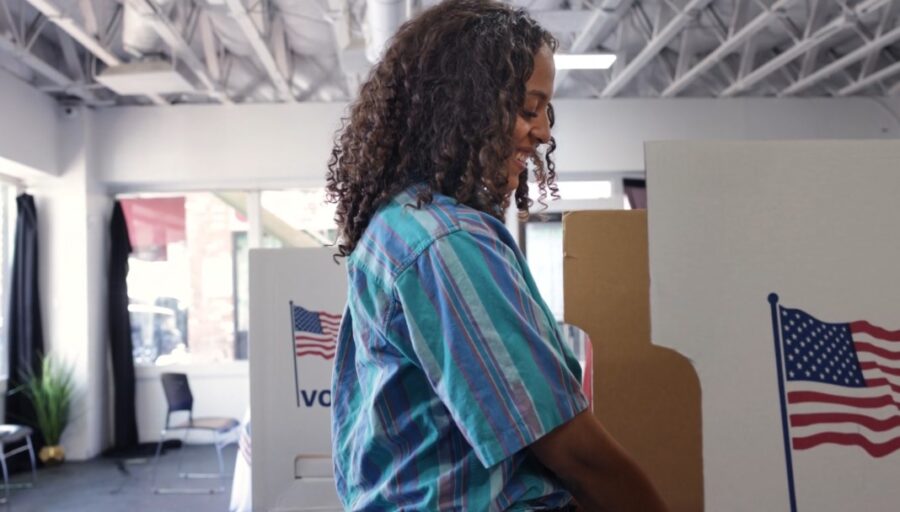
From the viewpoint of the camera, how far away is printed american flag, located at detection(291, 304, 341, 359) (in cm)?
180

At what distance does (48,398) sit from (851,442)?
6652 millimetres

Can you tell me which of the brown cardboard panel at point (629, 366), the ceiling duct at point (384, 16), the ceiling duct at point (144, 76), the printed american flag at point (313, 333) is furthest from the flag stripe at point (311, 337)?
the ceiling duct at point (144, 76)

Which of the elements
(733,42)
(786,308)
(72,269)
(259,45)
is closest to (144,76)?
(259,45)

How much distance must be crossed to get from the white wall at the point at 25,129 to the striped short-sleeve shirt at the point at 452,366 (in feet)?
19.7

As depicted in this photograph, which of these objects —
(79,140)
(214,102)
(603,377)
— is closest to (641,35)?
(214,102)

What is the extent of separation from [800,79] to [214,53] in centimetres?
447

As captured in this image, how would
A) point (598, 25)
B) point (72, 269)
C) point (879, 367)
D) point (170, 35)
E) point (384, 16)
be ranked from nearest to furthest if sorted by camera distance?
point (879, 367) → point (384, 16) → point (170, 35) → point (598, 25) → point (72, 269)

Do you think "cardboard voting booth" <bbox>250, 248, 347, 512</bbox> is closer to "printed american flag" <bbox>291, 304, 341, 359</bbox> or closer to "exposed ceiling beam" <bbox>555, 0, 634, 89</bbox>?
"printed american flag" <bbox>291, 304, 341, 359</bbox>

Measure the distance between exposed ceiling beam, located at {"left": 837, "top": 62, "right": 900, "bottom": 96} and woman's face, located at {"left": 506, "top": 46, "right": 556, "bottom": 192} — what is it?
Answer: 21.4ft

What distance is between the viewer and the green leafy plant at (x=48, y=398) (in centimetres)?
656

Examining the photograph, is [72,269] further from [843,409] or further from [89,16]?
[843,409]

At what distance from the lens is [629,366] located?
4.27ft

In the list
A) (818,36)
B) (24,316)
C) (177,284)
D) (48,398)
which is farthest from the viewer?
(177,284)

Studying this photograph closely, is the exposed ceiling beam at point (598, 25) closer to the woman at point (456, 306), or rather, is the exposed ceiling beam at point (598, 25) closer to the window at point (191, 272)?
the window at point (191, 272)
